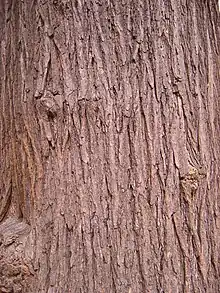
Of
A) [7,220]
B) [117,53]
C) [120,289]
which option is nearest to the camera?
[120,289]

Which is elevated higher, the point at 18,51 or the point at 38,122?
the point at 18,51

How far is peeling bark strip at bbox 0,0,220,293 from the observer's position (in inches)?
63.8

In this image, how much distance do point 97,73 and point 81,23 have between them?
20 centimetres

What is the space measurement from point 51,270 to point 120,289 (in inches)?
10.1

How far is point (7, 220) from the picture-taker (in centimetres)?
182

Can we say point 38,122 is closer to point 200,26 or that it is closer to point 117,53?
point 117,53

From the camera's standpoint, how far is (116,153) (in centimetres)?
167

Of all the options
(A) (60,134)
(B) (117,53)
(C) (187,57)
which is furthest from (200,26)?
(A) (60,134)

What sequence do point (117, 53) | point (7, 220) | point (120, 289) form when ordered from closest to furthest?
point (120, 289), point (117, 53), point (7, 220)

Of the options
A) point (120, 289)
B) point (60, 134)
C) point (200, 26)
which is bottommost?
point (120, 289)

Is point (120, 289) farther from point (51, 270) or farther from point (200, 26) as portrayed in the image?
point (200, 26)

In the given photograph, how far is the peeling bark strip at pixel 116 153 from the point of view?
1.62 metres

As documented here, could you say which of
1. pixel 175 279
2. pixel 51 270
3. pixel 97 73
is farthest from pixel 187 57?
pixel 51 270

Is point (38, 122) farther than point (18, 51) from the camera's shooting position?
No
